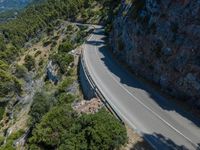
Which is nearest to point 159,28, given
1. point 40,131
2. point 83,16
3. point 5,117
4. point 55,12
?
point 40,131

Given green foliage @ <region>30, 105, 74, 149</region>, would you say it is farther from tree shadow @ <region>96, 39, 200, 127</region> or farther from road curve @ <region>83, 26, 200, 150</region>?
tree shadow @ <region>96, 39, 200, 127</region>

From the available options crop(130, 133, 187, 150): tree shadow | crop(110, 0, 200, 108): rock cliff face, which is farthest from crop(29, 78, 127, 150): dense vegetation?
crop(110, 0, 200, 108): rock cliff face

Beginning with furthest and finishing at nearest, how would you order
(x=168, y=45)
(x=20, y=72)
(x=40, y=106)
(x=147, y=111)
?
(x=20, y=72)
(x=40, y=106)
(x=168, y=45)
(x=147, y=111)

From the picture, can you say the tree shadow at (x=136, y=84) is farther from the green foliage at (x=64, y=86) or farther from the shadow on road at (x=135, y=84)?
the green foliage at (x=64, y=86)

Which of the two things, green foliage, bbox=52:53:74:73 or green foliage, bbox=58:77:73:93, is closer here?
green foliage, bbox=58:77:73:93

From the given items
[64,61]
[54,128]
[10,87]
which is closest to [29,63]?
[10,87]

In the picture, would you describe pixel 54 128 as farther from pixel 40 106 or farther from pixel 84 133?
pixel 40 106

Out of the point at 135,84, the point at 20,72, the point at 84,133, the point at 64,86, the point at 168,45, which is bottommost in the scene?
the point at 20,72
